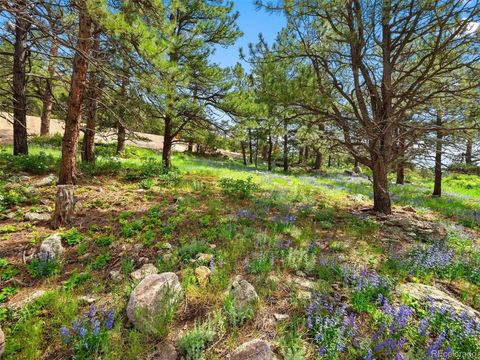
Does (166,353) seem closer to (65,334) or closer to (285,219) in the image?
(65,334)

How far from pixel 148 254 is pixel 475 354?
446cm

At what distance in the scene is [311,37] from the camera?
6824mm

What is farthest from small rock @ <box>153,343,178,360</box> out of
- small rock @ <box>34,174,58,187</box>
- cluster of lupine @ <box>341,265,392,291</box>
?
small rock @ <box>34,174,58,187</box>

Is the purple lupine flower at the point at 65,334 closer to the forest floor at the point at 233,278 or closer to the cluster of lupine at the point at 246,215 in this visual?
the forest floor at the point at 233,278

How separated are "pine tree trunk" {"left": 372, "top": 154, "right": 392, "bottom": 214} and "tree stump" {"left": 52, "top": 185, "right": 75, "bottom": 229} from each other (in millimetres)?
7470

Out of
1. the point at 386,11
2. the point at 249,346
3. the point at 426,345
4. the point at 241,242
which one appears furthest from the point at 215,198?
the point at 386,11

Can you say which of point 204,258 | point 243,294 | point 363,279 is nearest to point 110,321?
point 243,294

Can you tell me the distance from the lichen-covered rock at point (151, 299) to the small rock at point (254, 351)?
3.15 ft

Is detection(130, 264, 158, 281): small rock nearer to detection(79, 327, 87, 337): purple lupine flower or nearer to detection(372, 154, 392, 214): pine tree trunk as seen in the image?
detection(79, 327, 87, 337): purple lupine flower

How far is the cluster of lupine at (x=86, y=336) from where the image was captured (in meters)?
2.46

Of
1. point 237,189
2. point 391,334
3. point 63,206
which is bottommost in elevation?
point 391,334

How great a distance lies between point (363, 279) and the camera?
3.60 metres

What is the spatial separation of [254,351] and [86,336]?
172 centimetres

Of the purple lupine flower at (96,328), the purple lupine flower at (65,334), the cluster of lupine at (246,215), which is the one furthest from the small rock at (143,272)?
the cluster of lupine at (246,215)
